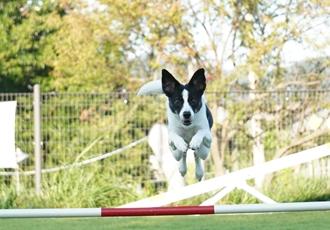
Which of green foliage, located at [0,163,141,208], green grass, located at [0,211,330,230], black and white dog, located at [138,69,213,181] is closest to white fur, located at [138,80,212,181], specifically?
black and white dog, located at [138,69,213,181]

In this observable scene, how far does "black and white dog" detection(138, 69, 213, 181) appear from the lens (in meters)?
5.66

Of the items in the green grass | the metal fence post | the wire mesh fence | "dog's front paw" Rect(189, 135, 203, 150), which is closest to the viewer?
"dog's front paw" Rect(189, 135, 203, 150)

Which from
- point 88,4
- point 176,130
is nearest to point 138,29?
point 88,4

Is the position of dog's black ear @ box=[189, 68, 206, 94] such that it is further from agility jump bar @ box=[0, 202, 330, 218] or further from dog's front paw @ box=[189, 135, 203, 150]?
agility jump bar @ box=[0, 202, 330, 218]

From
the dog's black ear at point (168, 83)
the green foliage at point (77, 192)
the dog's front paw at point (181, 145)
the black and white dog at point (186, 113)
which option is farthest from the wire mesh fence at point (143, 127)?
the dog's black ear at point (168, 83)

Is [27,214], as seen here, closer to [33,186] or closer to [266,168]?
[266,168]

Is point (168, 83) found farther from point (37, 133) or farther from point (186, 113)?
point (37, 133)

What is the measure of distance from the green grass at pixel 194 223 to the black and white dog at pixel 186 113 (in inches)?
75.8

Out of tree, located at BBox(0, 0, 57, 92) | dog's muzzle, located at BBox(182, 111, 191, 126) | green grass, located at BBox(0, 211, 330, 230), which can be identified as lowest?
green grass, located at BBox(0, 211, 330, 230)

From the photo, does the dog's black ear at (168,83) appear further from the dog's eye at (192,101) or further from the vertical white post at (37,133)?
the vertical white post at (37,133)

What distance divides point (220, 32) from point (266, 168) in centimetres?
416

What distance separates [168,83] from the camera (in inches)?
226

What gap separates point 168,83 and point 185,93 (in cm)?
17

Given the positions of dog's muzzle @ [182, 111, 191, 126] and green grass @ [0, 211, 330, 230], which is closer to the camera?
dog's muzzle @ [182, 111, 191, 126]
